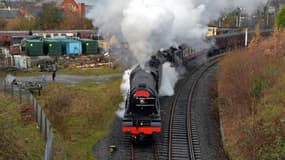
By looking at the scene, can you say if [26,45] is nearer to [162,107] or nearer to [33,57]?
[33,57]

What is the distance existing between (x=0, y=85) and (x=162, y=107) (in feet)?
36.4

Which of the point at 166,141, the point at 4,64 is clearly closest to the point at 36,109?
the point at 166,141

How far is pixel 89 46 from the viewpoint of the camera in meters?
41.6

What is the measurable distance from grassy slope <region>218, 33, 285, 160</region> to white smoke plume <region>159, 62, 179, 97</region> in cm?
357

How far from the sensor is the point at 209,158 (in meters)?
15.1

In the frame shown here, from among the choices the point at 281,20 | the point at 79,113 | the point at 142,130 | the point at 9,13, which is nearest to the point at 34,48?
the point at 79,113

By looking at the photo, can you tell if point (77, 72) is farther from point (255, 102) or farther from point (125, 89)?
point (255, 102)

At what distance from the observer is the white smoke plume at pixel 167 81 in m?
24.1

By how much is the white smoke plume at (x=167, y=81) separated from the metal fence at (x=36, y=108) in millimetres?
8254

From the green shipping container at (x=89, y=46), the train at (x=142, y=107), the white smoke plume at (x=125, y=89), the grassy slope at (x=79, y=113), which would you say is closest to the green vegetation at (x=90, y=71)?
the grassy slope at (x=79, y=113)

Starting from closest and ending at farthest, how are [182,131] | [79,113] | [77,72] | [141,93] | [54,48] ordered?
1. [141,93]
2. [182,131]
3. [79,113]
4. [77,72]
5. [54,48]

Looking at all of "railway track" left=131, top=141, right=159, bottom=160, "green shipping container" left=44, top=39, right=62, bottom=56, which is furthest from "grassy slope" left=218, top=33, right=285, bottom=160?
"green shipping container" left=44, top=39, right=62, bottom=56

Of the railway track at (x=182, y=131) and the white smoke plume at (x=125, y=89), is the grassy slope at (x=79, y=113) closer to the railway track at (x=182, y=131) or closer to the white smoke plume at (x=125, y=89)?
the white smoke plume at (x=125, y=89)

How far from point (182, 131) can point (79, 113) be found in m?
5.99
